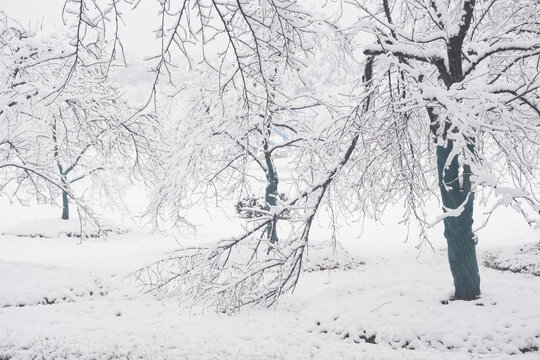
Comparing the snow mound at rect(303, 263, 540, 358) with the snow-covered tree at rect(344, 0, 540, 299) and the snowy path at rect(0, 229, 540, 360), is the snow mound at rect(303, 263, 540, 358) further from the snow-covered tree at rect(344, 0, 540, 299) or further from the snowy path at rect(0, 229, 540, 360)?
the snow-covered tree at rect(344, 0, 540, 299)

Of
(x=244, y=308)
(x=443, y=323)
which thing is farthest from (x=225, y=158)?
(x=443, y=323)

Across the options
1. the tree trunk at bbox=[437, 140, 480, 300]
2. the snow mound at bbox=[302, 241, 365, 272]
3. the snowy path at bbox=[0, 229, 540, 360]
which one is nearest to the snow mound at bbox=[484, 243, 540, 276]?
the snowy path at bbox=[0, 229, 540, 360]

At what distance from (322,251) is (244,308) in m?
5.42

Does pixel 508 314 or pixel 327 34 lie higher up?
pixel 327 34

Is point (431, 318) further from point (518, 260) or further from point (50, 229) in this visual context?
point (50, 229)

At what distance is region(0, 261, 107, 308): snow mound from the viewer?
8336mm

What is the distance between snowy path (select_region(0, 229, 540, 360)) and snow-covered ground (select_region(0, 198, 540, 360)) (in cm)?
2

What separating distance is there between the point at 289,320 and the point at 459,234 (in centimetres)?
346

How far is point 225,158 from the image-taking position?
1187cm

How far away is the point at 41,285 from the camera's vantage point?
9000 millimetres

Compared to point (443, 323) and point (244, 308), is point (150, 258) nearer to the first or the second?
point (244, 308)

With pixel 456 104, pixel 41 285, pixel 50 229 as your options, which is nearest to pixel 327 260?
pixel 41 285

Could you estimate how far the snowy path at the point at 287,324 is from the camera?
5355 millimetres

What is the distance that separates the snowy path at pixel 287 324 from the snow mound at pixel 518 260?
0.62m
